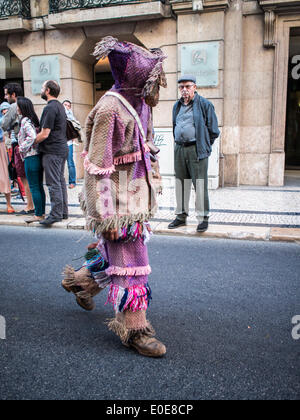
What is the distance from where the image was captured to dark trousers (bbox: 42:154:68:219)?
20.2 feet

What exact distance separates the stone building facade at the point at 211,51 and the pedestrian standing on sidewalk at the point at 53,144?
179 inches

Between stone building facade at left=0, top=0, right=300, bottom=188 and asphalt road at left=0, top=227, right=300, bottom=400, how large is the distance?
5965 mm

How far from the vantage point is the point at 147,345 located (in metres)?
2.62

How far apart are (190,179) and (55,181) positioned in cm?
209

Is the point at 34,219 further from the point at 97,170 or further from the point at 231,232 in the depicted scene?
the point at 97,170

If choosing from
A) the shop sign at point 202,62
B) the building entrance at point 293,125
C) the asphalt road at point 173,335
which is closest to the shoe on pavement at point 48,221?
the asphalt road at point 173,335

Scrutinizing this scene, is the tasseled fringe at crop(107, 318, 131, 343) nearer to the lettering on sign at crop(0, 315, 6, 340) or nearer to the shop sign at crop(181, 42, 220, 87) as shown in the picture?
the lettering on sign at crop(0, 315, 6, 340)

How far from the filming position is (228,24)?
32.0 ft

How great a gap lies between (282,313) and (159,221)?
11.0 feet

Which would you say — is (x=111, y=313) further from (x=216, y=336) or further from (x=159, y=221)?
(x=159, y=221)

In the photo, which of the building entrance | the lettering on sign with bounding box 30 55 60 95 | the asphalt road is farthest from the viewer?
the building entrance

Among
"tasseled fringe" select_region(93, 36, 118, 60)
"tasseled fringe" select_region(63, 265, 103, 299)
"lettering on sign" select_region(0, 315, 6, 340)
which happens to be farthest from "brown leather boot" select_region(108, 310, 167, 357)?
"tasseled fringe" select_region(93, 36, 118, 60)

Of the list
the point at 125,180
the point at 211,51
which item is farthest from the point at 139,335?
the point at 211,51
